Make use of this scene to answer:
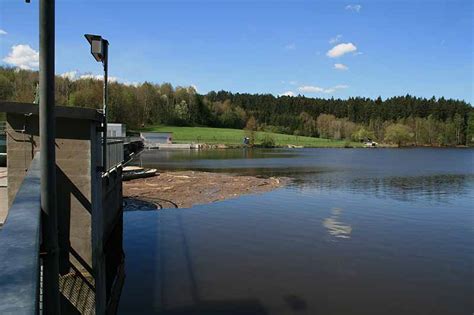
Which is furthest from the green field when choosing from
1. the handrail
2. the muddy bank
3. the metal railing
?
the handrail

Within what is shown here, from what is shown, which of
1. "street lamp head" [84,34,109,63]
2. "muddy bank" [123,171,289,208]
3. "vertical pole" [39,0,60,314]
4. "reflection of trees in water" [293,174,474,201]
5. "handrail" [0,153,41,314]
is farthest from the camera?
"reflection of trees in water" [293,174,474,201]

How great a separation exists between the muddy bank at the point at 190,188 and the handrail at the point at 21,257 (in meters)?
22.1

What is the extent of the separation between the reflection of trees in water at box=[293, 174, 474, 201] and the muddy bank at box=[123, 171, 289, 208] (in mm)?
3714

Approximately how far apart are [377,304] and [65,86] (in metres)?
124

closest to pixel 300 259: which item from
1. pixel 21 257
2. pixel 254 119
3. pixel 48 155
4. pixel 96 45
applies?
pixel 96 45

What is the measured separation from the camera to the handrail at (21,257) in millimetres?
2848

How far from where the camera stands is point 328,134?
641 ft

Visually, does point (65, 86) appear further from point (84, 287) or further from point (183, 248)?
point (84, 287)

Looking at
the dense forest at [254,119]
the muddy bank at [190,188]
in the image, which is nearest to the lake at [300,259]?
the muddy bank at [190,188]

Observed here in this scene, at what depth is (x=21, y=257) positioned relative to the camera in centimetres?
352

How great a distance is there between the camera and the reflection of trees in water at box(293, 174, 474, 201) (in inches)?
1382

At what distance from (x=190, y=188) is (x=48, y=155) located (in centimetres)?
2979

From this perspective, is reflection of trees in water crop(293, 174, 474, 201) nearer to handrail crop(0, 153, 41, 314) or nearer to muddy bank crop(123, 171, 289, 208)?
muddy bank crop(123, 171, 289, 208)

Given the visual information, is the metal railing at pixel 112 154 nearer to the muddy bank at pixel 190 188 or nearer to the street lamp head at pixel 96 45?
the street lamp head at pixel 96 45
